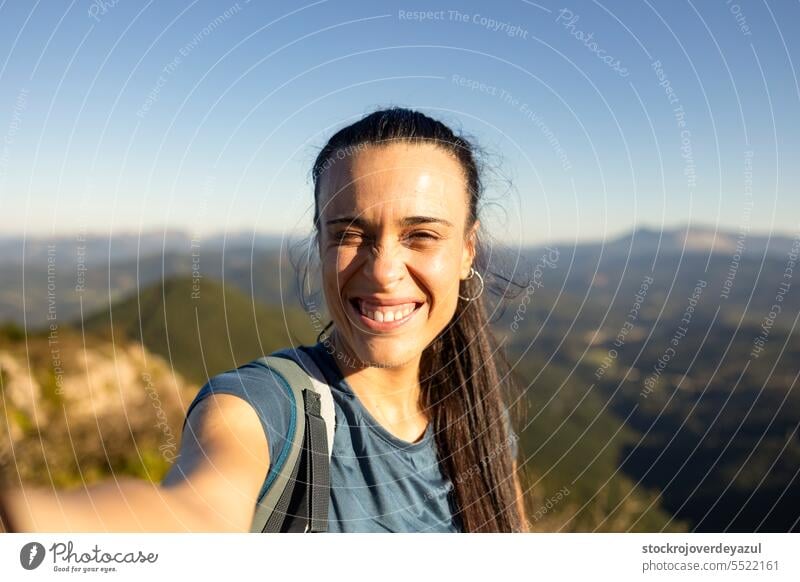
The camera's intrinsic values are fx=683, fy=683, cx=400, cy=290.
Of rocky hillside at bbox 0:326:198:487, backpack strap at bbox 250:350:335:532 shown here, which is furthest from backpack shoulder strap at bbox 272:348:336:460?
rocky hillside at bbox 0:326:198:487

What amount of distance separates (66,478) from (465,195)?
2.05 meters

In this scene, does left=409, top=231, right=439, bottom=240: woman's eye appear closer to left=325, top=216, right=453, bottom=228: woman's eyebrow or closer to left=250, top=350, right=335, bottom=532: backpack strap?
left=325, top=216, right=453, bottom=228: woman's eyebrow

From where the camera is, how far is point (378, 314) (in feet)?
5.82

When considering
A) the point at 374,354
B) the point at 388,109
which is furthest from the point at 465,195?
the point at 374,354

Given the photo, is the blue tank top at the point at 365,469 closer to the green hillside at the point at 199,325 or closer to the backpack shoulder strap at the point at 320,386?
the backpack shoulder strap at the point at 320,386

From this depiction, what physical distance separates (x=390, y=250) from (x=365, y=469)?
0.54 m

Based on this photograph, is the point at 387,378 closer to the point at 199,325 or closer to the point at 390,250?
the point at 390,250

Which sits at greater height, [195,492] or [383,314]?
[383,314]

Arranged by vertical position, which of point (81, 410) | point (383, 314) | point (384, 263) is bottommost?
point (81, 410)

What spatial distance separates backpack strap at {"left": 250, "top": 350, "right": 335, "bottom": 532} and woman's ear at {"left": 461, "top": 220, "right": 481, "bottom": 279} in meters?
0.59

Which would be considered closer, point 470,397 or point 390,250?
point 390,250

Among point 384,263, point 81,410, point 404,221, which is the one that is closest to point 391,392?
point 384,263

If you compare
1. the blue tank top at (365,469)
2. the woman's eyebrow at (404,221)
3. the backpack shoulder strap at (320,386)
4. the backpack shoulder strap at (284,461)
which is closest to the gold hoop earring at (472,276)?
the woman's eyebrow at (404,221)

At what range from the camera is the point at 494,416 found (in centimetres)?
214
